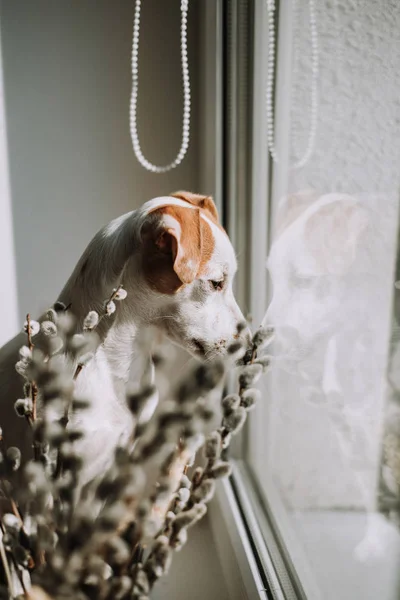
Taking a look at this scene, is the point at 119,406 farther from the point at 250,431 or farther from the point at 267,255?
the point at 250,431

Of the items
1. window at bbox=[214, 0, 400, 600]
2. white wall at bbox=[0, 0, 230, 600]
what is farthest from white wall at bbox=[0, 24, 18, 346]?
window at bbox=[214, 0, 400, 600]

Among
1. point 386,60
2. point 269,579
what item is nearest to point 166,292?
point 386,60

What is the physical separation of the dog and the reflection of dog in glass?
0.15 m

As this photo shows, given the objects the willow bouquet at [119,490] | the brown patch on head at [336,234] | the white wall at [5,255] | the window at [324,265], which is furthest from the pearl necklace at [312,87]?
the white wall at [5,255]

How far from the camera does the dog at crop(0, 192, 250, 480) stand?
0.62m

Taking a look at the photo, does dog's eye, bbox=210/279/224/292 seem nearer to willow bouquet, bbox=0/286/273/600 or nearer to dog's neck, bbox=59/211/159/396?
dog's neck, bbox=59/211/159/396

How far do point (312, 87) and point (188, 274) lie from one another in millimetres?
367

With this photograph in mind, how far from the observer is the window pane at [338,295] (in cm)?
55

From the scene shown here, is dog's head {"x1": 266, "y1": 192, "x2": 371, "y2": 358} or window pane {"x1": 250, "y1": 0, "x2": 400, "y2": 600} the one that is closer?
window pane {"x1": 250, "y1": 0, "x2": 400, "y2": 600}

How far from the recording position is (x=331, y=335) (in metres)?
0.74

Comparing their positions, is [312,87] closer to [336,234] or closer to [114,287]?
[336,234]

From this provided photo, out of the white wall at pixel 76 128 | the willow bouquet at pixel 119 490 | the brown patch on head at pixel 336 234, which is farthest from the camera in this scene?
the white wall at pixel 76 128

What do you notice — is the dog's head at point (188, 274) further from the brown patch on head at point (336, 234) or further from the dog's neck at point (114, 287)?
the brown patch on head at point (336, 234)

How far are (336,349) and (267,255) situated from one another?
0.27 metres
